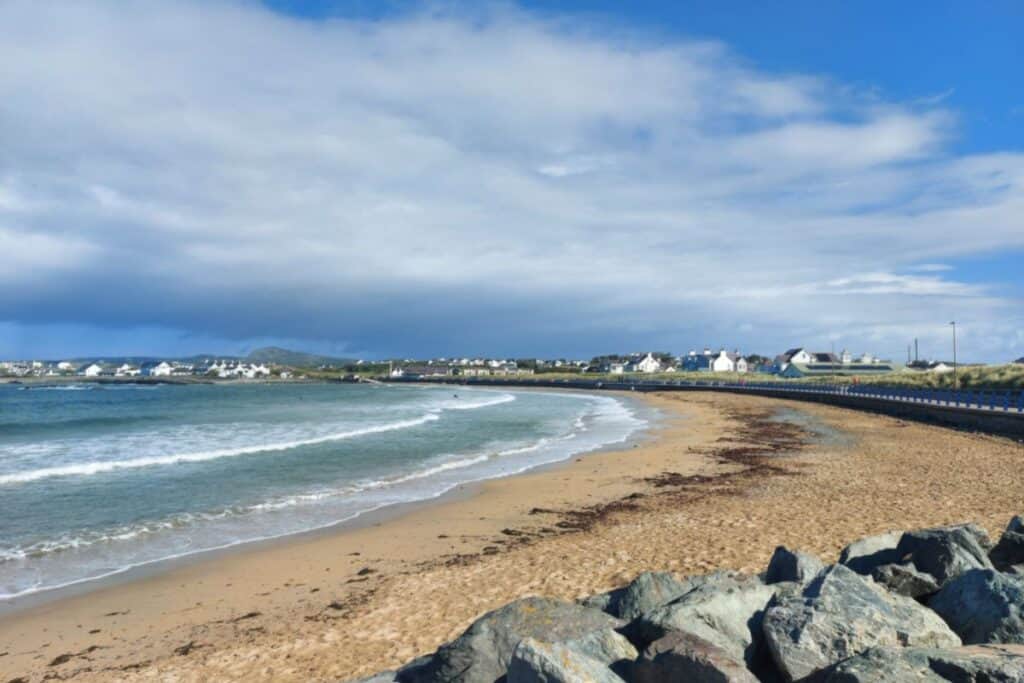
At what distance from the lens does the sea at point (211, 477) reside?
39.2ft

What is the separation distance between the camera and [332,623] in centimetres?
793

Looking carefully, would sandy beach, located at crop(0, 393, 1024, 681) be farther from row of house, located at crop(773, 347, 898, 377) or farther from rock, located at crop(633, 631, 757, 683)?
row of house, located at crop(773, 347, 898, 377)

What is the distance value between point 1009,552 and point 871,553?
1.28 meters

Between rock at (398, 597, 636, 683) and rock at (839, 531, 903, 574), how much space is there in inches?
110

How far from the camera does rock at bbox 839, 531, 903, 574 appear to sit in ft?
20.7

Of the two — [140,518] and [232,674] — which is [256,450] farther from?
[232,674]

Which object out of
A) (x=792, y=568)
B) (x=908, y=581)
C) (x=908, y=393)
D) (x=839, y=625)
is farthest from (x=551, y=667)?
(x=908, y=393)

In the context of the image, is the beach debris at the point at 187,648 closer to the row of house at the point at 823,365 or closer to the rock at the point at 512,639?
the rock at the point at 512,639

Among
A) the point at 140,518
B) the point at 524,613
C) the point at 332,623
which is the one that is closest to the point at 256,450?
the point at 140,518

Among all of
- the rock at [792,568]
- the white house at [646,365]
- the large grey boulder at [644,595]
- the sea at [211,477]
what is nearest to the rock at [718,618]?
the large grey boulder at [644,595]

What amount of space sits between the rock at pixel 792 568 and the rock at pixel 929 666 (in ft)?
6.20

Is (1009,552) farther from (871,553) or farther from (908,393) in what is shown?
(908,393)

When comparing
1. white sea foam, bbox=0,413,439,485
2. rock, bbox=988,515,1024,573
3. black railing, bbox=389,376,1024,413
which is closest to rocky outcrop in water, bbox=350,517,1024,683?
rock, bbox=988,515,1024,573

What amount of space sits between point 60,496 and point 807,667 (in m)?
17.6
